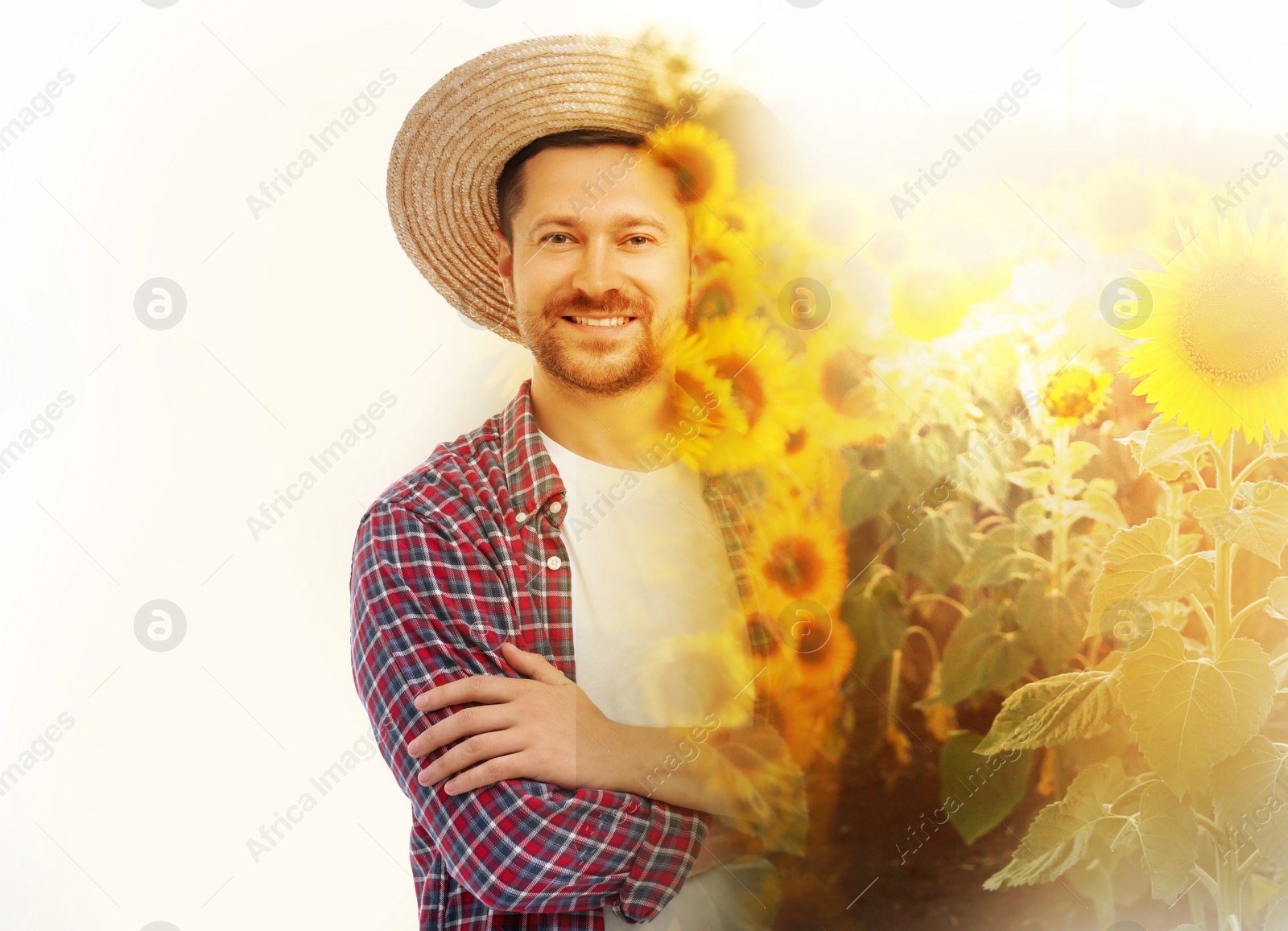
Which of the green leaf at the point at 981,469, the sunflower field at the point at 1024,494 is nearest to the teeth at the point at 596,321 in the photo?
the sunflower field at the point at 1024,494

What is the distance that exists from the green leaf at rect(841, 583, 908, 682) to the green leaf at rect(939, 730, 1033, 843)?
0.44 feet

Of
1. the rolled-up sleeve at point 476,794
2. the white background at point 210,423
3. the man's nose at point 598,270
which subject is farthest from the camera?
the white background at point 210,423

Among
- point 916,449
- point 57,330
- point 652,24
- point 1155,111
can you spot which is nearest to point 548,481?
point 916,449

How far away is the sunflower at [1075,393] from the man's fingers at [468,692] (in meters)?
0.70

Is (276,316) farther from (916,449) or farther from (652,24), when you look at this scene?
(916,449)

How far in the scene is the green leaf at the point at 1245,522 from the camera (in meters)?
1.13

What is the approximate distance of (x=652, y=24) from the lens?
114 cm

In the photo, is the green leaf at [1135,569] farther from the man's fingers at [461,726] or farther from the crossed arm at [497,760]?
the man's fingers at [461,726]

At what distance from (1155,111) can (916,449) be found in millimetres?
505

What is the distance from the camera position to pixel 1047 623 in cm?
112

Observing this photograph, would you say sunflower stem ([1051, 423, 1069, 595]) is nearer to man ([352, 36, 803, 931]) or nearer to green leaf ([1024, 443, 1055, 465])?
green leaf ([1024, 443, 1055, 465])

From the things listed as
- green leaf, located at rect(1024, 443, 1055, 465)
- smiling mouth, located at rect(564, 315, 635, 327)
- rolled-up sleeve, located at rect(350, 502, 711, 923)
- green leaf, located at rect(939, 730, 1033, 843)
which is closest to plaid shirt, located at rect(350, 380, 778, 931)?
rolled-up sleeve, located at rect(350, 502, 711, 923)

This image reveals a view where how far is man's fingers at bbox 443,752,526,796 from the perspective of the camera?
3.13 ft

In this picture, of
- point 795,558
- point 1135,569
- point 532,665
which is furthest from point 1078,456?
point 532,665
